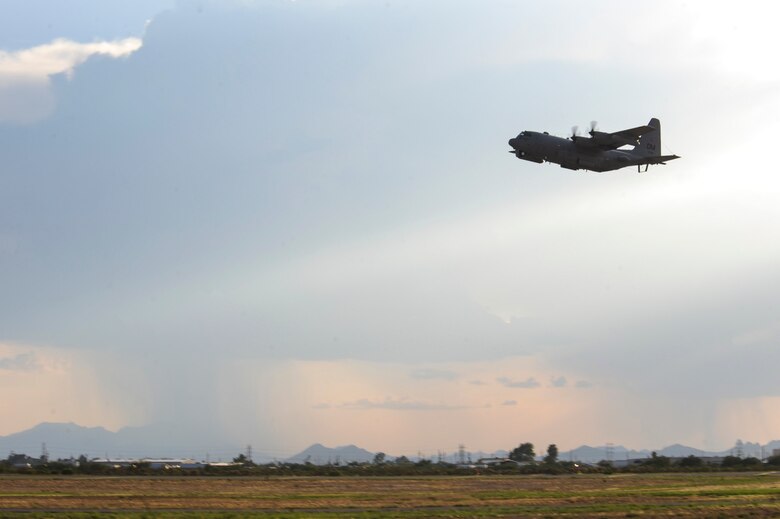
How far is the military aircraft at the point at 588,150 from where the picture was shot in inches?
3061

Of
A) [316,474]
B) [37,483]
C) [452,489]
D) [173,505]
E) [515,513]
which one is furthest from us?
[316,474]

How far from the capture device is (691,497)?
213ft

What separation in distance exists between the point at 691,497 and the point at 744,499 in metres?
3.40

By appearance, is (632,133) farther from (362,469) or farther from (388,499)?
(362,469)

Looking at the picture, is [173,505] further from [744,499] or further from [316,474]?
[316,474]

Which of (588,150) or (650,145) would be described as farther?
(650,145)

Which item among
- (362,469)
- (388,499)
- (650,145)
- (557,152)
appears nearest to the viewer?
(388,499)

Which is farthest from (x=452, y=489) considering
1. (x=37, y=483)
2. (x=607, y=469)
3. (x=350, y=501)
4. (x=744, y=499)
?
(x=607, y=469)

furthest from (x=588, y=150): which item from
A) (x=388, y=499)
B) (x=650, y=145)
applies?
(x=388, y=499)

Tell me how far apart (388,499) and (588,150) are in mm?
33723

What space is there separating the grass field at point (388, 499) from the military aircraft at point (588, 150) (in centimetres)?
2606

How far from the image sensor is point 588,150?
79562 mm

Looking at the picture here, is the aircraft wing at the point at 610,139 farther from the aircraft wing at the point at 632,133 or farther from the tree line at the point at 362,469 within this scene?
the tree line at the point at 362,469

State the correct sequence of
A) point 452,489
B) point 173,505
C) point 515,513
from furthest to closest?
point 452,489, point 173,505, point 515,513
